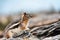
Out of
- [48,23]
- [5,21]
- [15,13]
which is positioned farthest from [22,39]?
[5,21]

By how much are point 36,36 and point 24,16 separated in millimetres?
743

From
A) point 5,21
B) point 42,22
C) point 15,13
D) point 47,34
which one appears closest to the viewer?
point 47,34

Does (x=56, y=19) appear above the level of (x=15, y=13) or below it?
below

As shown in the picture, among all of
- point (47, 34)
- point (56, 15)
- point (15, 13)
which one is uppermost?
point (15, 13)

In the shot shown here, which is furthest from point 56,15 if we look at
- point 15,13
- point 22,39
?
point 15,13

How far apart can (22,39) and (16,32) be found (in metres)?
0.45

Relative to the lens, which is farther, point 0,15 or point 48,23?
point 0,15

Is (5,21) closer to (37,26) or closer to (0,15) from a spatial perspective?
(0,15)

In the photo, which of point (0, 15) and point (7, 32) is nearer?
point (7, 32)

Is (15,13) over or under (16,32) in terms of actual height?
over

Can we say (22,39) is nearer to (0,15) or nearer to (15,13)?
(15,13)

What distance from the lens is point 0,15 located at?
364 inches

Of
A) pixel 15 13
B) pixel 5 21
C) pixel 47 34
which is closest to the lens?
pixel 47 34

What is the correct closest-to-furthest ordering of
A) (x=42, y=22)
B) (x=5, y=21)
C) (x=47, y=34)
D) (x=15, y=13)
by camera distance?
(x=47, y=34) → (x=42, y=22) → (x=15, y=13) → (x=5, y=21)
